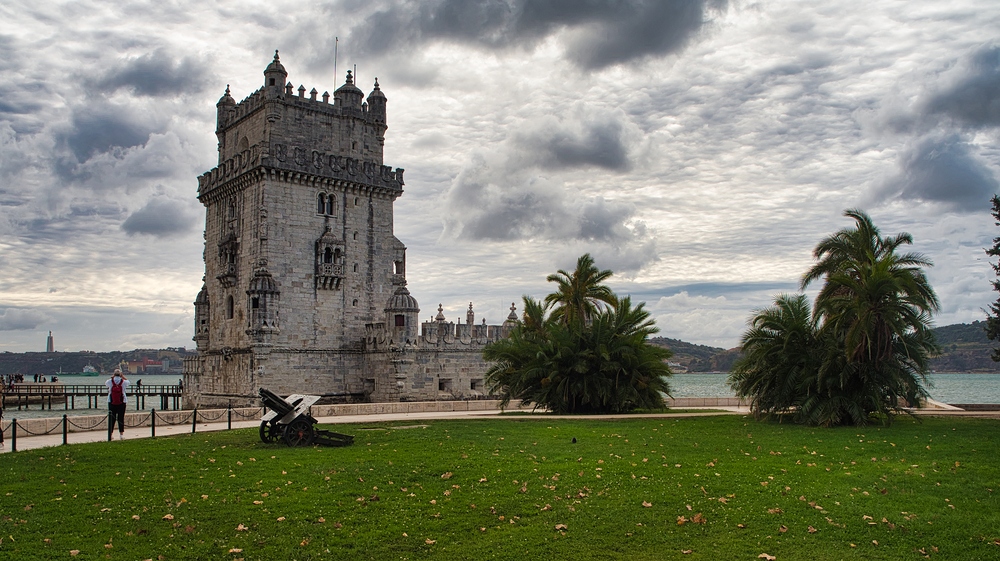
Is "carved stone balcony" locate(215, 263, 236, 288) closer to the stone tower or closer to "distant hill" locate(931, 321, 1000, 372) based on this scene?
the stone tower

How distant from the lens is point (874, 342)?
2445 cm

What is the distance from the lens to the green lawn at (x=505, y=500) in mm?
11000

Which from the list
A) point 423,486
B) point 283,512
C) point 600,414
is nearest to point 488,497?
point 423,486

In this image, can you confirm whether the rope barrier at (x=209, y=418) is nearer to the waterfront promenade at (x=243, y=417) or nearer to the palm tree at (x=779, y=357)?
the waterfront promenade at (x=243, y=417)

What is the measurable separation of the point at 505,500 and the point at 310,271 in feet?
102

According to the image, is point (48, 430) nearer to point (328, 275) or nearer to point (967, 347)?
point (328, 275)

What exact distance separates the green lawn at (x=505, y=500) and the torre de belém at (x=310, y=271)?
22.0 metres

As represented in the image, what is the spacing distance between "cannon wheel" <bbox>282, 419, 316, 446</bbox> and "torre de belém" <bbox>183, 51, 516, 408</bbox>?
21.8m

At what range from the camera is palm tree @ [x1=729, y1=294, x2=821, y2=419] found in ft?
83.7

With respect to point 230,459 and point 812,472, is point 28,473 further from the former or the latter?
point 812,472

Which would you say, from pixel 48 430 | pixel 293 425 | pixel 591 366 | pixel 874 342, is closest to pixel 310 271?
pixel 591 366

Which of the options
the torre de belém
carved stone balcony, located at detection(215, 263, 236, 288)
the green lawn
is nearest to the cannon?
the green lawn

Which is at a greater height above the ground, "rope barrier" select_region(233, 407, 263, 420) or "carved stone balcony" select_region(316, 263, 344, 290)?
"carved stone balcony" select_region(316, 263, 344, 290)

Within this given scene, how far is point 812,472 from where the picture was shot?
51.6ft
